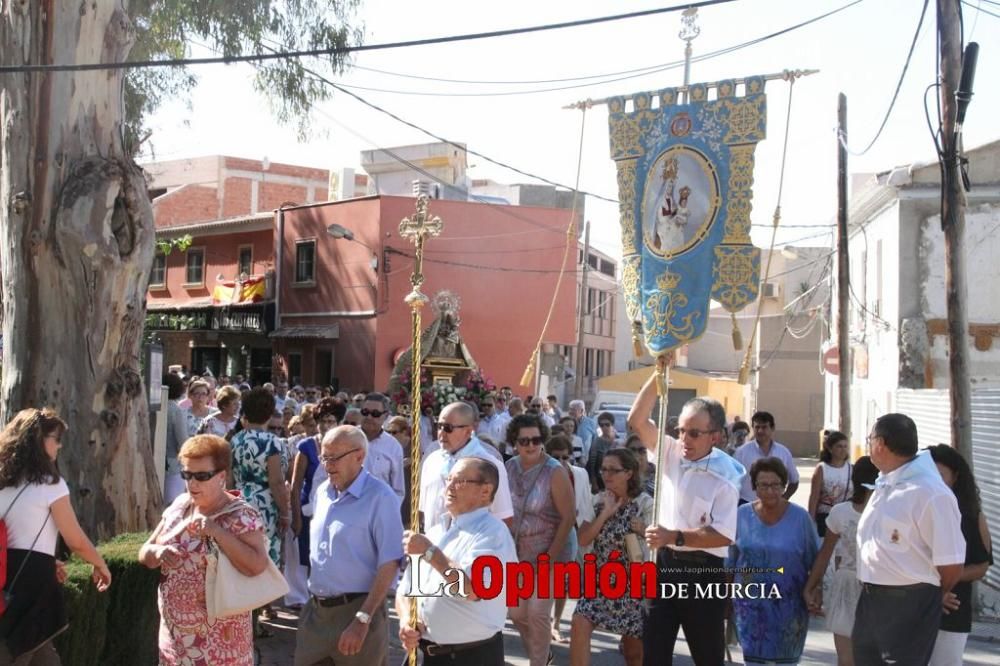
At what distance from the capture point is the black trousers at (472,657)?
15.7 ft

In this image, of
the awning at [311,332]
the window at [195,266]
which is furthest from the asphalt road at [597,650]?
the window at [195,266]

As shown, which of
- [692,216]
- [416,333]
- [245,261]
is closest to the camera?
[416,333]

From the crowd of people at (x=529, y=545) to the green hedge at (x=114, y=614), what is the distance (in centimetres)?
30

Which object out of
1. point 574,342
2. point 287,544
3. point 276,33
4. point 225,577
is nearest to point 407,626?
point 225,577

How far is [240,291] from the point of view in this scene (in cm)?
3347

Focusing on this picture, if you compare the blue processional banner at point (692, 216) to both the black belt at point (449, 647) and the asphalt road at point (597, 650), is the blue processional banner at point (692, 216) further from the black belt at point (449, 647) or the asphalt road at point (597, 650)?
the black belt at point (449, 647)

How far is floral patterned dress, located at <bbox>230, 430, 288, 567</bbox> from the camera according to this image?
7707 mm

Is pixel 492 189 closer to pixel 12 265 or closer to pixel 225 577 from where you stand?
pixel 12 265

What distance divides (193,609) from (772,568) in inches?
136

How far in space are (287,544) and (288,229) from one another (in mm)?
24619

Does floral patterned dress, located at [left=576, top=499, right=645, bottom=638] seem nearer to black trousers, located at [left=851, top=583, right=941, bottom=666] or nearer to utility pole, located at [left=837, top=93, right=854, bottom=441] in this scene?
black trousers, located at [left=851, top=583, right=941, bottom=666]

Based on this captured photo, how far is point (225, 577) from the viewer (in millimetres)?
4832

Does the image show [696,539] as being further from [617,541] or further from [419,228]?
[419,228]

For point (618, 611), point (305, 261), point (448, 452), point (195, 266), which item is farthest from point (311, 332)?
point (618, 611)
